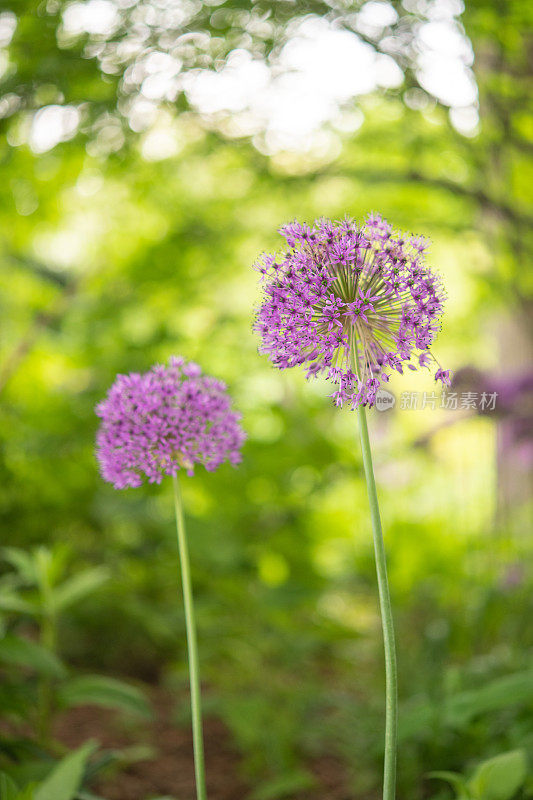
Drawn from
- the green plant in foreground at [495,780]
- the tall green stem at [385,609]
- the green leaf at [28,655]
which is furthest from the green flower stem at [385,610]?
the green leaf at [28,655]

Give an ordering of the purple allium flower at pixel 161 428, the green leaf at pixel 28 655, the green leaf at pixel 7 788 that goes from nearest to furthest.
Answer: the purple allium flower at pixel 161 428 < the green leaf at pixel 7 788 < the green leaf at pixel 28 655

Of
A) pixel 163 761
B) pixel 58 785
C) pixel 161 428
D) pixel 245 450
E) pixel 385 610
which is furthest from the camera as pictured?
pixel 245 450

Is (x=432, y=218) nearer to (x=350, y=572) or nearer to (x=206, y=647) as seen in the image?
(x=350, y=572)

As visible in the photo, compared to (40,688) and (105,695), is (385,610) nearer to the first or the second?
(105,695)

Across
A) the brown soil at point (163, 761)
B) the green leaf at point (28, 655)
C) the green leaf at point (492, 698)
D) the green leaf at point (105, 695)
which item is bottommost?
the brown soil at point (163, 761)

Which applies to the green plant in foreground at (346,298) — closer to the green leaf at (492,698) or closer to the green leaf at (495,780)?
the green leaf at (495,780)

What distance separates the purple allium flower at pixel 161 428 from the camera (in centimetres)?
135

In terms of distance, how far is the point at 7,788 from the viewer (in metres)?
1.56

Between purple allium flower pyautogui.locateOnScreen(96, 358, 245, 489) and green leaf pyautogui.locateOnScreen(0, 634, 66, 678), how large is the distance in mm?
810

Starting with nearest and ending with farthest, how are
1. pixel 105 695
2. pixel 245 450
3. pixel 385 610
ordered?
pixel 385 610 → pixel 105 695 → pixel 245 450

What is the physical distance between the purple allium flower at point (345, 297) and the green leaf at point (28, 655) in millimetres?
1239

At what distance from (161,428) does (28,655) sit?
1.00m

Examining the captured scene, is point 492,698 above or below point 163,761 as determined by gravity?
above

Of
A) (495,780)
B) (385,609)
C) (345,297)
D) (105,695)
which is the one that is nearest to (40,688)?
Answer: (105,695)
